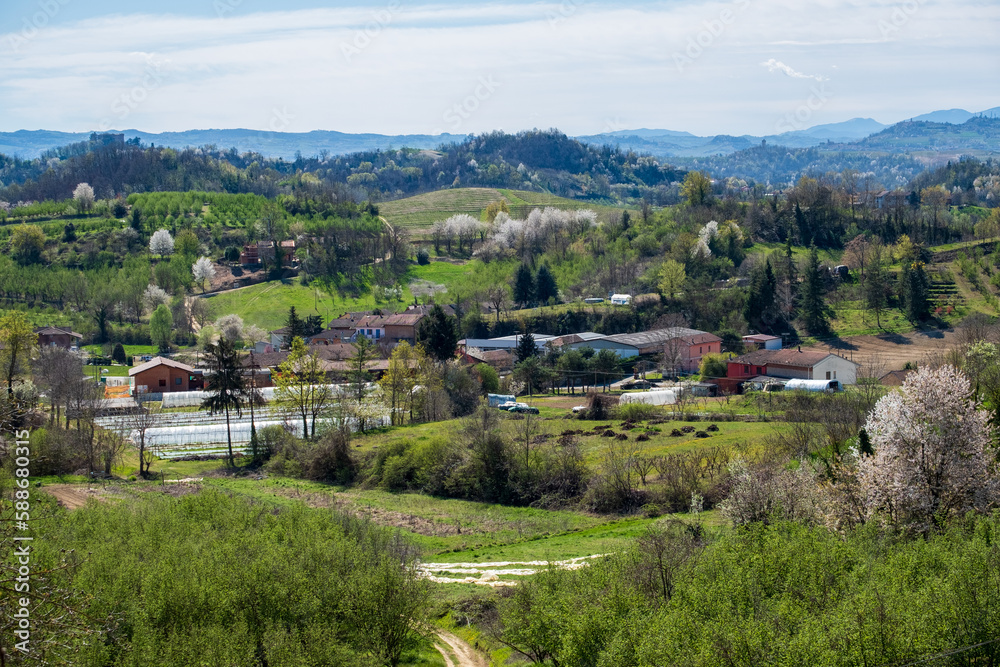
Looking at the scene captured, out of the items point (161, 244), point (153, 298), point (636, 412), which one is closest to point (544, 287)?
point (153, 298)

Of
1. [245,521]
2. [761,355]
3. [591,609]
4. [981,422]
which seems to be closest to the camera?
[591,609]

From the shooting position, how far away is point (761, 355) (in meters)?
61.2

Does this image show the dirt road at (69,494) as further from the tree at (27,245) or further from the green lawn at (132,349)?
the tree at (27,245)

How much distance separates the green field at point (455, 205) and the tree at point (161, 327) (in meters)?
50.9

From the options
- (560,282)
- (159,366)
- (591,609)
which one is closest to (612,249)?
(560,282)

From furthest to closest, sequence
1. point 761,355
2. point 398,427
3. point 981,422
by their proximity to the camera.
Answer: point 761,355
point 398,427
point 981,422

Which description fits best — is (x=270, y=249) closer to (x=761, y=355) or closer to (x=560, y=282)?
(x=560, y=282)

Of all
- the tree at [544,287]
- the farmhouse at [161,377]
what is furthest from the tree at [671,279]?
the farmhouse at [161,377]

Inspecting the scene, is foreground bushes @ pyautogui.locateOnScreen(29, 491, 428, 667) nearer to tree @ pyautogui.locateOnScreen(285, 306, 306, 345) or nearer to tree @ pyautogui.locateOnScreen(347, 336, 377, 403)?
tree @ pyautogui.locateOnScreen(347, 336, 377, 403)

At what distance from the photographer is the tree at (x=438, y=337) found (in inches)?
2334

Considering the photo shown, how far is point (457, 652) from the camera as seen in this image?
22797mm

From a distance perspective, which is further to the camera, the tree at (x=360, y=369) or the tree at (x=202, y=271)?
the tree at (x=202, y=271)

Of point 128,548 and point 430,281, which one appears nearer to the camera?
point 128,548

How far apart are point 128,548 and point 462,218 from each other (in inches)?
3846
